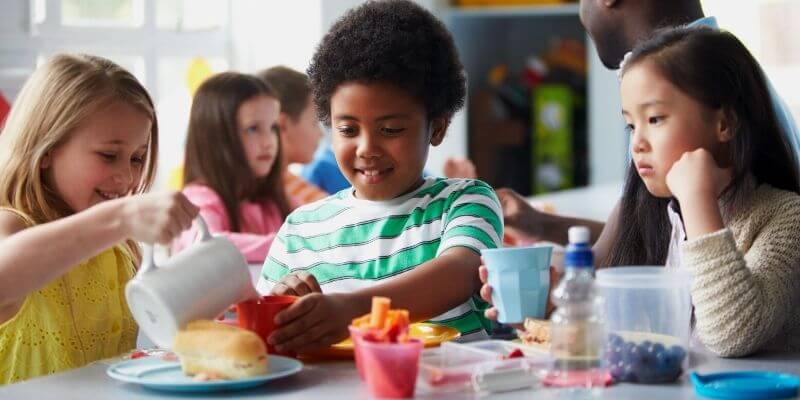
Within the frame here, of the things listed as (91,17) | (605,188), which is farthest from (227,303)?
(605,188)

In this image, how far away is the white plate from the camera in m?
1.25

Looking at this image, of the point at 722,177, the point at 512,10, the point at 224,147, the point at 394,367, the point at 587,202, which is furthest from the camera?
the point at 512,10

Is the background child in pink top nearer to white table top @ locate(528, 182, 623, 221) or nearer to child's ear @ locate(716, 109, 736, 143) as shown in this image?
white table top @ locate(528, 182, 623, 221)

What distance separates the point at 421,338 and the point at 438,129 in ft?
1.67

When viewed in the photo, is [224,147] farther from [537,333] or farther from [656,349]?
[656,349]

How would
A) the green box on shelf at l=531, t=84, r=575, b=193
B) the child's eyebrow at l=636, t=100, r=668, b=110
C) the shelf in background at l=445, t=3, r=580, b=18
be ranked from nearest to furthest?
the child's eyebrow at l=636, t=100, r=668, b=110 < the shelf in background at l=445, t=3, r=580, b=18 < the green box on shelf at l=531, t=84, r=575, b=193

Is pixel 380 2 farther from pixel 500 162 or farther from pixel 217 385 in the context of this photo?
pixel 500 162

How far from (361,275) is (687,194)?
0.55m

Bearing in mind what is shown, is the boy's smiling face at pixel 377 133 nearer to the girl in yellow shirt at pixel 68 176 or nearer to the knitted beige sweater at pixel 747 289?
the girl in yellow shirt at pixel 68 176

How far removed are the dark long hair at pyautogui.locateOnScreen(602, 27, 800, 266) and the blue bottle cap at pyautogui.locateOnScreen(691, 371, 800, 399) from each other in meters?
0.38

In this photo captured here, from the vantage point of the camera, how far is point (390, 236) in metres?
1.83

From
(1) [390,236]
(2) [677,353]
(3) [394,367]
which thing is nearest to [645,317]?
(2) [677,353]

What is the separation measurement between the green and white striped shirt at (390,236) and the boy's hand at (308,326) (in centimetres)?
34

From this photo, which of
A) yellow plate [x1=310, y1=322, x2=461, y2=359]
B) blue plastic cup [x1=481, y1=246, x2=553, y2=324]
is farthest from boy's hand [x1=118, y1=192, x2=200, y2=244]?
blue plastic cup [x1=481, y1=246, x2=553, y2=324]
